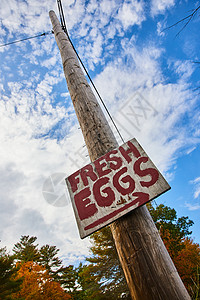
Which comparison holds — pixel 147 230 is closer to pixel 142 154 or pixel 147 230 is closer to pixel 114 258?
pixel 142 154

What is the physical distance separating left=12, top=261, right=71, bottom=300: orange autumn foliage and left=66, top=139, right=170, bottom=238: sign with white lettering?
19.5 meters

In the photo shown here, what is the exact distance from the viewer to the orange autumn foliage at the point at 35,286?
15.3m

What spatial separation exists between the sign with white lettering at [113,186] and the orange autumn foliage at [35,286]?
19.5m

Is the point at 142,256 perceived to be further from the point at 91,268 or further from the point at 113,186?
the point at 91,268

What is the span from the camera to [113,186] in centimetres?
123

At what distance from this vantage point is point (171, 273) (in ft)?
3.04

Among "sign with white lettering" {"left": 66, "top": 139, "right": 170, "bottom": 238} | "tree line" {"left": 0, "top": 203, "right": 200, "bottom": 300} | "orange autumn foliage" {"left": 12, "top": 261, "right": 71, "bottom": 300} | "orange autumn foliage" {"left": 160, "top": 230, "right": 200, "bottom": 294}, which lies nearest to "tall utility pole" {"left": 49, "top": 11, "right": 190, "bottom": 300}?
"sign with white lettering" {"left": 66, "top": 139, "right": 170, "bottom": 238}

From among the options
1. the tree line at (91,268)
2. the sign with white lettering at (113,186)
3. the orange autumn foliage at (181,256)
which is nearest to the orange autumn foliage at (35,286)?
the tree line at (91,268)

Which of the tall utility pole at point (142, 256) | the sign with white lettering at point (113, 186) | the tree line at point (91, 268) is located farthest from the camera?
the tree line at point (91, 268)

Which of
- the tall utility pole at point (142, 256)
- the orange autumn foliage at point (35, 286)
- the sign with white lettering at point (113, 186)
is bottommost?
the tall utility pole at point (142, 256)

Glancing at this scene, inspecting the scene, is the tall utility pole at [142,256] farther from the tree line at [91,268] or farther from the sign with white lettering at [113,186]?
the tree line at [91,268]

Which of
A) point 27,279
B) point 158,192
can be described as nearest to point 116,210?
point 158,192

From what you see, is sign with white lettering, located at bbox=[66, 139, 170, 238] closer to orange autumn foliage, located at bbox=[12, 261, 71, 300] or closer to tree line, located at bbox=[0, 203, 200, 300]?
tree line, located at bbox=[0, 203, 200, 300]

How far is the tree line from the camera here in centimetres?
1141
